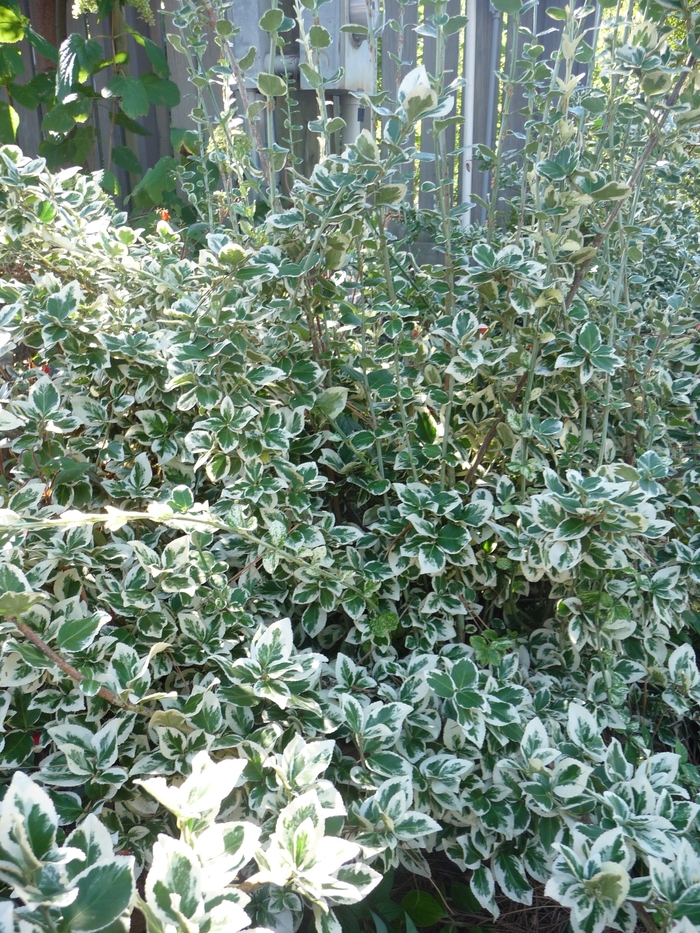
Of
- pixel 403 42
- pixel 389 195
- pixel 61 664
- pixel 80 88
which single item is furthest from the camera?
pixel 80 88

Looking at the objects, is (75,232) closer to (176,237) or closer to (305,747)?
(176,237)

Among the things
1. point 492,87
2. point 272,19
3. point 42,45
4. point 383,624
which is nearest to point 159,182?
point 42,45

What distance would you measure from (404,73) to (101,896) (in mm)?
3474

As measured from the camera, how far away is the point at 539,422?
1273 mm

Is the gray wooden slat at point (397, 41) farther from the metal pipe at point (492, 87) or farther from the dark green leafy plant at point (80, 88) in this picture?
the dark green leafy plant at point (80, 88)

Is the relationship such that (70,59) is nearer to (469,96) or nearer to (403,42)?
(403,42)

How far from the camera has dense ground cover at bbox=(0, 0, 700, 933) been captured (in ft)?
2.91

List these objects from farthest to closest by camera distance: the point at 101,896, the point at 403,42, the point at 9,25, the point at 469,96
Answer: the point at 469,96 < the point at 9,25 < the point at 403,42 < the point at 101,896

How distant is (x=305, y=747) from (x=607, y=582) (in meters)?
0.58

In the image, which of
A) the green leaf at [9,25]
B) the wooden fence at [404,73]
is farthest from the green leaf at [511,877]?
the green leaf at [9,25]

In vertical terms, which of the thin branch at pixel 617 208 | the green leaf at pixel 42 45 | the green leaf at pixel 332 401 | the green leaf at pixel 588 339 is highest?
the green leaf at pixel 42 45

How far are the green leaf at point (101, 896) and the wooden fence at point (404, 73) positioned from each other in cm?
253

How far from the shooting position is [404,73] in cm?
334

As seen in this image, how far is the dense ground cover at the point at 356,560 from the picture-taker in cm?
89
